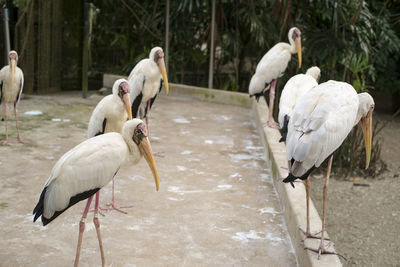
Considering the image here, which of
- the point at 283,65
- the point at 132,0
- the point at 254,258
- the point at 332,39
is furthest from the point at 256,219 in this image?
the point at 132,0

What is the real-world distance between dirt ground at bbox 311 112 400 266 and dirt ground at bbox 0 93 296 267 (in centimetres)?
142

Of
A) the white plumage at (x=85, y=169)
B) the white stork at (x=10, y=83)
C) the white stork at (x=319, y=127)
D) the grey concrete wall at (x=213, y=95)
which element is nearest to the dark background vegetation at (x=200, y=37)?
the grey concrete wall at (x=213, y=95)

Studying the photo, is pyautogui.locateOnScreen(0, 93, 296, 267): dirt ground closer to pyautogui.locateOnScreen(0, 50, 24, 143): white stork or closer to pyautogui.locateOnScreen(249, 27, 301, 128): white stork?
pyautogui.locateOnScreen(0, 50, 24, 143): white stork

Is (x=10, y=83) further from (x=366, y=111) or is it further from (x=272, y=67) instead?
(x=366, y=111)

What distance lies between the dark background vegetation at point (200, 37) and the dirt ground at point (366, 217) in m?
0.62

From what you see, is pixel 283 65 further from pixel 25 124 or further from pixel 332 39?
pixel 25 124

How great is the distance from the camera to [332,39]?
393 inches

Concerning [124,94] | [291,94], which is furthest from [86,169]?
[291,94]

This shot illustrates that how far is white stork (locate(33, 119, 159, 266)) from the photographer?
3527mm

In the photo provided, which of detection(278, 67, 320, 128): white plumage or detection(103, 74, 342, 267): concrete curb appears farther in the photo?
detection(278, 67, 320, 128): white plumage

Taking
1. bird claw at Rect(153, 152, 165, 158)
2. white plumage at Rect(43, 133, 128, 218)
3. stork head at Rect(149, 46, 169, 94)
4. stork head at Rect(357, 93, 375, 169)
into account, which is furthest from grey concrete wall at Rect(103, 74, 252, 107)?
white plumage at Rect(43, 133, 128, 218)

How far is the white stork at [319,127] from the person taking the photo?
3.72 meters

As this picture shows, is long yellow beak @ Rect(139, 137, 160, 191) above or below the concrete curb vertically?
above

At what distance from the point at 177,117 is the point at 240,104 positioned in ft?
5.13
